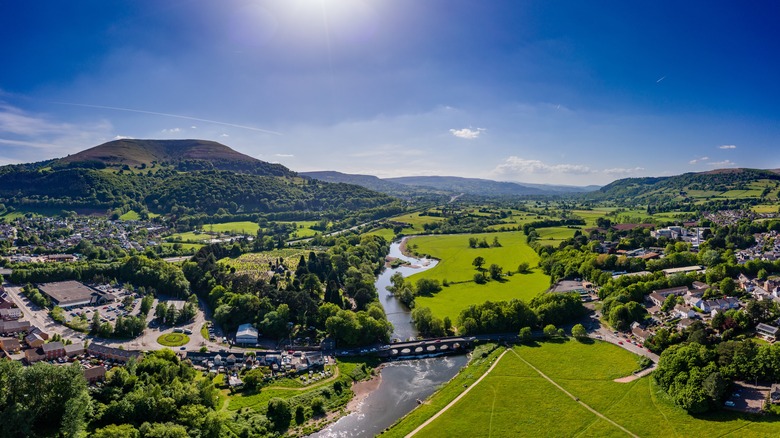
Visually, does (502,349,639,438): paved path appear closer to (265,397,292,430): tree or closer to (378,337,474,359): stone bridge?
(378,337,474,359): stone bridge

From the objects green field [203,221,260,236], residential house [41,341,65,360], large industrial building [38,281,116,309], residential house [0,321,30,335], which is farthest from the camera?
green field [203,221,260,236]

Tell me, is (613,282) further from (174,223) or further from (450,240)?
(174,223)

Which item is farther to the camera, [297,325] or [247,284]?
[247,284]

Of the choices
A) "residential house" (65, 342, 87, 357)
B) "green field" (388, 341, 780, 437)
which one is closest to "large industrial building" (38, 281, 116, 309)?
"residential house" (65, 342, 87, 357)

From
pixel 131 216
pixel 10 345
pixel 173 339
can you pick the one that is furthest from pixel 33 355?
pixel 131 216

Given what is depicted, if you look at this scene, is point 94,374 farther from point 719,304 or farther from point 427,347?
point 719,304

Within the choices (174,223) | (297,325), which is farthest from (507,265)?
(174,223)
